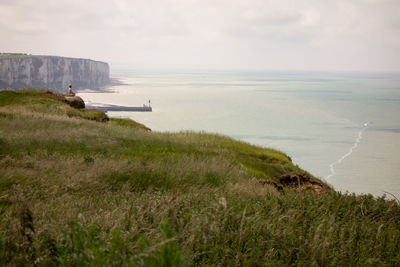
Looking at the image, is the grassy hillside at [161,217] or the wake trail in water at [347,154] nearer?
the grassy hillside at [161,217]

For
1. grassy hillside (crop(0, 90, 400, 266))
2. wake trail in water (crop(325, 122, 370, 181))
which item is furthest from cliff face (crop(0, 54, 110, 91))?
grassy hillside (crop(0, 90, 400, 266))

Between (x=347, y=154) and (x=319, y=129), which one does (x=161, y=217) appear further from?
(x=319, y=129)

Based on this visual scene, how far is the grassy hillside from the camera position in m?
4.35

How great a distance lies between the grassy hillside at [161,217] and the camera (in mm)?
4352

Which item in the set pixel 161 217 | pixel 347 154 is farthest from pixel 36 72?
pixel 161 217

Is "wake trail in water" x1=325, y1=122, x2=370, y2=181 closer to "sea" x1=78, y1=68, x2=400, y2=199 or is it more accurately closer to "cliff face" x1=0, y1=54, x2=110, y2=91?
"sea" x1=78, y1=68, x2=400, y2=199

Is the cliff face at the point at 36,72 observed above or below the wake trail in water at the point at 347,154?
above

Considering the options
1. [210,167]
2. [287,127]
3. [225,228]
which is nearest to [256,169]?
[210,167]

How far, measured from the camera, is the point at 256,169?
18.7m

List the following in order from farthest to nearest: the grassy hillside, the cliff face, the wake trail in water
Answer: the cliff face < the wake trail in water < the grassy hillside

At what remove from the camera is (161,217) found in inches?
234

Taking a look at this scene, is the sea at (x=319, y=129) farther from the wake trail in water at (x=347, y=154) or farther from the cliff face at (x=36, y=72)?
the cliff face at (x=36, y=72)

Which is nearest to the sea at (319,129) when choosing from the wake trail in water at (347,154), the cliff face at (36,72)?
the wake trail in water at (347,154)

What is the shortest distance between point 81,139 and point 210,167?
688cm
